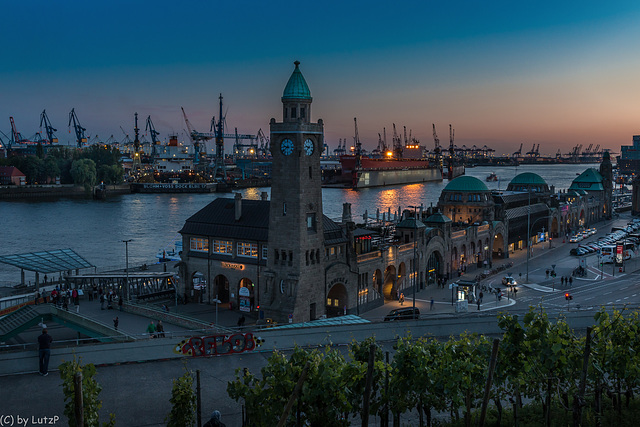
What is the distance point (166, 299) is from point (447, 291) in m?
26.3

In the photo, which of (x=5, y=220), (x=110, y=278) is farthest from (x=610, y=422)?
(x=5, y=220)

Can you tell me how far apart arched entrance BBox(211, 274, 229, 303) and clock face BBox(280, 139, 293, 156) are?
12.1 m

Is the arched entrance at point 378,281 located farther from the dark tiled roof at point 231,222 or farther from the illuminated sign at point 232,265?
the illuminated sign at point 232,265

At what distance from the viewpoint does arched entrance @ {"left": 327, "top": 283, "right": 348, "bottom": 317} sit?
49.2 meters

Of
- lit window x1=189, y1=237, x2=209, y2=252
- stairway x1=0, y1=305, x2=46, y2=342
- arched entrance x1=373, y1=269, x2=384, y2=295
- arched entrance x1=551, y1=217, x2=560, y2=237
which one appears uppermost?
lit window x1=189, y1=237, x2=209, y2=252

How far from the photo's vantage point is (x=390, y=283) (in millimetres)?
57656

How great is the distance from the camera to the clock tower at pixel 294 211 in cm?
4434

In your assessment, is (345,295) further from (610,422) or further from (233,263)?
(610,422)

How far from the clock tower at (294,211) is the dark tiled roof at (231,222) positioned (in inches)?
117

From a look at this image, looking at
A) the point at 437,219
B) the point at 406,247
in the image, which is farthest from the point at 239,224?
the point at 437,219

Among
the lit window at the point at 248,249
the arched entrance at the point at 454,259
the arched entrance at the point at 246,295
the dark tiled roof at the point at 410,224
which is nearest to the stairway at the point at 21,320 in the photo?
the arched entrance at the point at 246,295

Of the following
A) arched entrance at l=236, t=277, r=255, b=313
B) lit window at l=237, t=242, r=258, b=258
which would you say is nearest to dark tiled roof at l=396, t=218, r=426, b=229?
lit window at l=237, t=242, r=258, b=258

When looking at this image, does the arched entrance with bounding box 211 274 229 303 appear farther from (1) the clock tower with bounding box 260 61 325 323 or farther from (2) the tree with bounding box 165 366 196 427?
(2) the tree with bounding box 165 366 196 427

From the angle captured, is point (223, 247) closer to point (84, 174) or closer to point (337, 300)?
point (337, 300)
